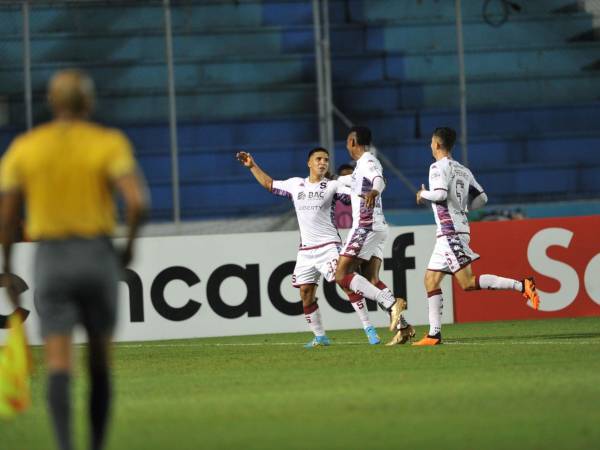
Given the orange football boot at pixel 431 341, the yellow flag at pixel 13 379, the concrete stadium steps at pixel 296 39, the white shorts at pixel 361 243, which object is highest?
the concrete stadium steps at pixel 296 39

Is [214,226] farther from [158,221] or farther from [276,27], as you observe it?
[276,27]

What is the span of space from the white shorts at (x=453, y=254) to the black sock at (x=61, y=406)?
305 inches

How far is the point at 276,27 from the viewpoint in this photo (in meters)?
26.4

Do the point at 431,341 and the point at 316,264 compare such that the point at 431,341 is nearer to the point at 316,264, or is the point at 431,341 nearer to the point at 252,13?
the point at 316,264

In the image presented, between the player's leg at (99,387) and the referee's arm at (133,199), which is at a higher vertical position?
the referee's arm at (133,199)

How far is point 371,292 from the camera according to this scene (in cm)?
1416

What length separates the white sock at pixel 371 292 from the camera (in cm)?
1402

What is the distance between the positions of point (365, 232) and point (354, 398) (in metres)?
5.19

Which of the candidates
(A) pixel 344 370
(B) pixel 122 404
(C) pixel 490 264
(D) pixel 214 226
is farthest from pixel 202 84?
(B) pixel 122 404

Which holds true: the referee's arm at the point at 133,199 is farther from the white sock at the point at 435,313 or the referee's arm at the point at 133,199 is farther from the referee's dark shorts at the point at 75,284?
→ the white sock at the point at 435,313

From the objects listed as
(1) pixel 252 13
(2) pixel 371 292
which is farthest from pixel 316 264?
(1) pixel 252 13

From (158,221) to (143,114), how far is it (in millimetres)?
3002

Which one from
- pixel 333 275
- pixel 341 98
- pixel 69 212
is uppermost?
pixel 341 98

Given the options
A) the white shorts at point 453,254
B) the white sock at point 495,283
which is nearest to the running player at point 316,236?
the white shorts at point 453,254
